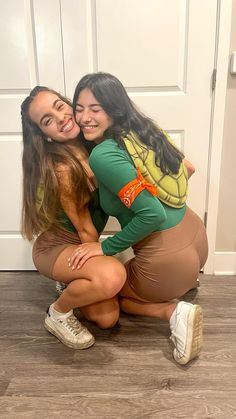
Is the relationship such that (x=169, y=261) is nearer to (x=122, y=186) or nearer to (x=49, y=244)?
(x=122, y=186)

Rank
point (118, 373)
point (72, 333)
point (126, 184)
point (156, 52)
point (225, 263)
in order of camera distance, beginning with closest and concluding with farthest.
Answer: point (126, 184)
point (118, 373)
point (72, 333)
point (156, 52)
point (225, 263)

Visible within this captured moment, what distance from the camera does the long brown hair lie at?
116cm

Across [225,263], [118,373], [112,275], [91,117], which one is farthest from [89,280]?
[225,263]

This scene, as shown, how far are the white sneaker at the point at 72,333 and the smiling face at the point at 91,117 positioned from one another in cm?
65

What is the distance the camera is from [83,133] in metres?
1.16

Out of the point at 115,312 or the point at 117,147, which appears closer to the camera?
the point at 117,147

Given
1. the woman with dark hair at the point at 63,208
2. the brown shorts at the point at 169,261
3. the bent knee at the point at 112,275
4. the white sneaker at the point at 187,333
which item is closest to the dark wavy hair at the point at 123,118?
the woman with dark hair at the point at 63,208

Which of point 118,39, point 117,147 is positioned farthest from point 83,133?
point 118,39

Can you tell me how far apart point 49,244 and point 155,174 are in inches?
19.7

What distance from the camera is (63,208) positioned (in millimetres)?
1230

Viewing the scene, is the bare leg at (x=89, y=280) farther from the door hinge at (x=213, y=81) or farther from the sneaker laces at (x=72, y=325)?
the door hinge at (x=213, y=81)

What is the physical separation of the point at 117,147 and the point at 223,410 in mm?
809

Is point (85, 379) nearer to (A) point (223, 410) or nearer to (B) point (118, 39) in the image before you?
(A) point (223, 410)

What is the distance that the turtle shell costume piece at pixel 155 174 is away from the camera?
1067 millimetres
